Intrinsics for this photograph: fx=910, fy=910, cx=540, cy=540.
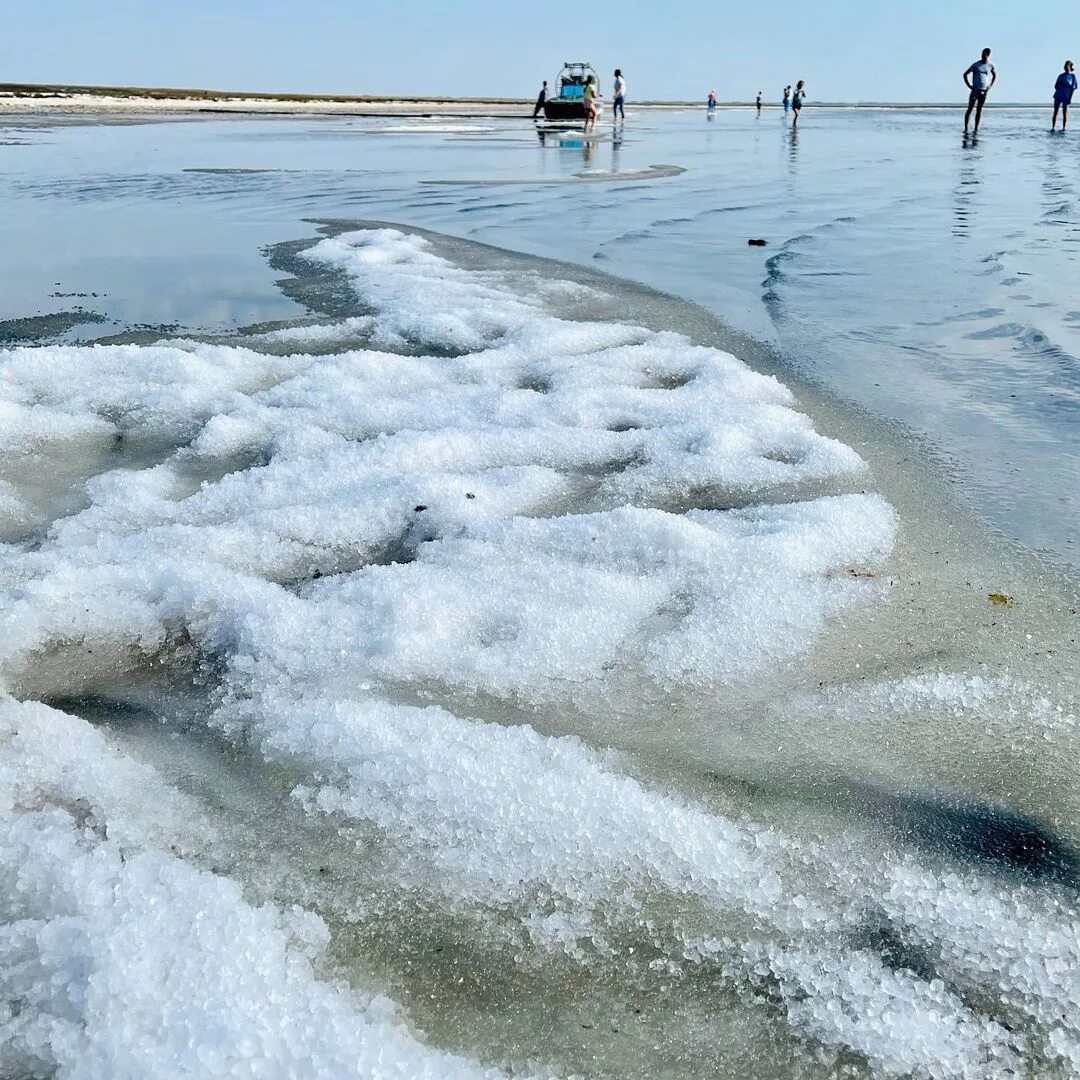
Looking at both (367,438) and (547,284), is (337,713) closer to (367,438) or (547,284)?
(367,438)

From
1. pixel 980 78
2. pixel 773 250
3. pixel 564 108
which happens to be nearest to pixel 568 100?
pixel 564 108

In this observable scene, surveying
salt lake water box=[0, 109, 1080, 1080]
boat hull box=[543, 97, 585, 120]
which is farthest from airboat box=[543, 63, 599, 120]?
salt lake water box=[0, 109, 1080, 1080]

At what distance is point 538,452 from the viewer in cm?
311

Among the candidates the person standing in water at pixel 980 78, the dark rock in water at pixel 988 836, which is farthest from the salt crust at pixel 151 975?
the person standing in water at pixel 980 78

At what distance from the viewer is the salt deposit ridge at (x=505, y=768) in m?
1.19

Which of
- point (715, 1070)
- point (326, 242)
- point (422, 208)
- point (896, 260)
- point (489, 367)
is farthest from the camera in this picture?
point (422, 208)

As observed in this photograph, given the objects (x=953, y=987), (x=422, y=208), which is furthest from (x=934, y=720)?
(x=422, y=208)

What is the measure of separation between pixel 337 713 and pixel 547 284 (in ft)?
14.8

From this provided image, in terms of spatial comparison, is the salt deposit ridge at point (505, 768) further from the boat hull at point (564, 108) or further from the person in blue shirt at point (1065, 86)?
the boat hull at point (564, 108)

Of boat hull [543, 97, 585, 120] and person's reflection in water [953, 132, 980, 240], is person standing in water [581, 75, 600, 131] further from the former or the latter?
person's reflection in water [953, 132, 980, 240]

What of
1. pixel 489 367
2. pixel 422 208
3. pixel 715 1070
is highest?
pixel 422 208

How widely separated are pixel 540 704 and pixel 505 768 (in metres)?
0.23

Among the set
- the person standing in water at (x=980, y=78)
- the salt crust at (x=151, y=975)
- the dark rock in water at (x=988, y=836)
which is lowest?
the dark rock in water at (x=988, y=836)

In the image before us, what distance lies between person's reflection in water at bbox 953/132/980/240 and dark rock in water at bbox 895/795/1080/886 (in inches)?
279
